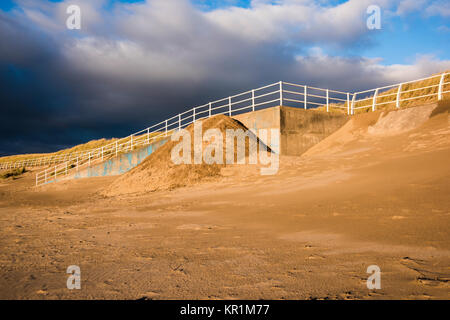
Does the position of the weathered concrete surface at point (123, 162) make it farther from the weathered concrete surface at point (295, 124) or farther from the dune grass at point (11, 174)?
the dune grass at point (11, 174)

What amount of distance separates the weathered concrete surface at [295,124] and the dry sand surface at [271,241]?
434cm

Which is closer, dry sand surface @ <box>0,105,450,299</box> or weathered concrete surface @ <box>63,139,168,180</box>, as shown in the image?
dry sand surface @ <box>0,105,450,299</box>

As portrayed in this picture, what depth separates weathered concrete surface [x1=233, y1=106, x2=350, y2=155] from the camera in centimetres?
1430

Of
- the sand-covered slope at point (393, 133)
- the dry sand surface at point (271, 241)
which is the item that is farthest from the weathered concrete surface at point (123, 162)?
the sand-covered slope at point (393, 133)

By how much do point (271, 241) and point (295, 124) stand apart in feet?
36.8

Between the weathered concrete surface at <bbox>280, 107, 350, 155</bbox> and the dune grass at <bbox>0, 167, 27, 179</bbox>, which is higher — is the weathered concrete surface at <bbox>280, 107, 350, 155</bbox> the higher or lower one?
the higher one

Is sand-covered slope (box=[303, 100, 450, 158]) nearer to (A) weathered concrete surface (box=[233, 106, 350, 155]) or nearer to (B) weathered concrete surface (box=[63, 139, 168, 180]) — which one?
(A) weathered concrete surface (box=[233, 106, 350, 155])

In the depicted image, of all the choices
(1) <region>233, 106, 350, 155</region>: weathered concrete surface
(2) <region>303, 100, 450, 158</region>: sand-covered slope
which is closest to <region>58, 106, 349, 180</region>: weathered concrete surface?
(1) <region>233, 106, 350, 155</region>: weathered concrete surface

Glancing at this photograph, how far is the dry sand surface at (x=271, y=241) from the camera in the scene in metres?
2.69

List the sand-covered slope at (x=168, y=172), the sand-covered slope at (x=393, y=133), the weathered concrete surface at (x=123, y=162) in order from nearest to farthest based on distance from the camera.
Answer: the sand-covered slope at (x=393, y=133), the sand-covered slope at (x=168, y=172), the weathered concrete surface at (x=123, y=162)

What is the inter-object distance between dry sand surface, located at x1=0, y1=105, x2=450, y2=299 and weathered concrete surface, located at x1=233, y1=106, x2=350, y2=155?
4343 mm

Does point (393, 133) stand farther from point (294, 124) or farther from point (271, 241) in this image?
point (271, 241)

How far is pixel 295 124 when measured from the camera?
14.8 metres
